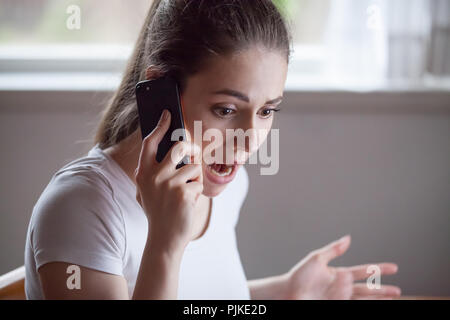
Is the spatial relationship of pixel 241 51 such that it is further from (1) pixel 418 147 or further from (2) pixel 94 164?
(1) pixel 418 147

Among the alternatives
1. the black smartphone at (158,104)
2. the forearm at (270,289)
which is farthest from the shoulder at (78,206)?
the forearm at (270,289)

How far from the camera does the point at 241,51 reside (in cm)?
68

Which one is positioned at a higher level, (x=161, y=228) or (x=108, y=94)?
(x=108, y=94)

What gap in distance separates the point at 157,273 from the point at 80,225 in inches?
5.9

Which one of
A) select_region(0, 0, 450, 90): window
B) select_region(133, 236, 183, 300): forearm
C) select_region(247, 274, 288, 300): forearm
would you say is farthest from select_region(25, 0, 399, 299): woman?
select_region(0, 0, 450, 90): window

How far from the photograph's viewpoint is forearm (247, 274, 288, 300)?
94 centimetres

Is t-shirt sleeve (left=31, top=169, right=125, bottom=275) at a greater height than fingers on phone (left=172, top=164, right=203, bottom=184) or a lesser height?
lesser

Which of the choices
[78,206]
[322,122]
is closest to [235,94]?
[78,206]

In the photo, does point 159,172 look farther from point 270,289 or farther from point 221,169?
point 270,289

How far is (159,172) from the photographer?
598 millimetres

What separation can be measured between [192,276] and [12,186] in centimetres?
73

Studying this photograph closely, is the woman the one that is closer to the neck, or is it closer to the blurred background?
the neck

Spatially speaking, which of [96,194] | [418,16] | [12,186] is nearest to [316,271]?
[96,194]

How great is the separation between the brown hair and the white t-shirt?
0.17m
